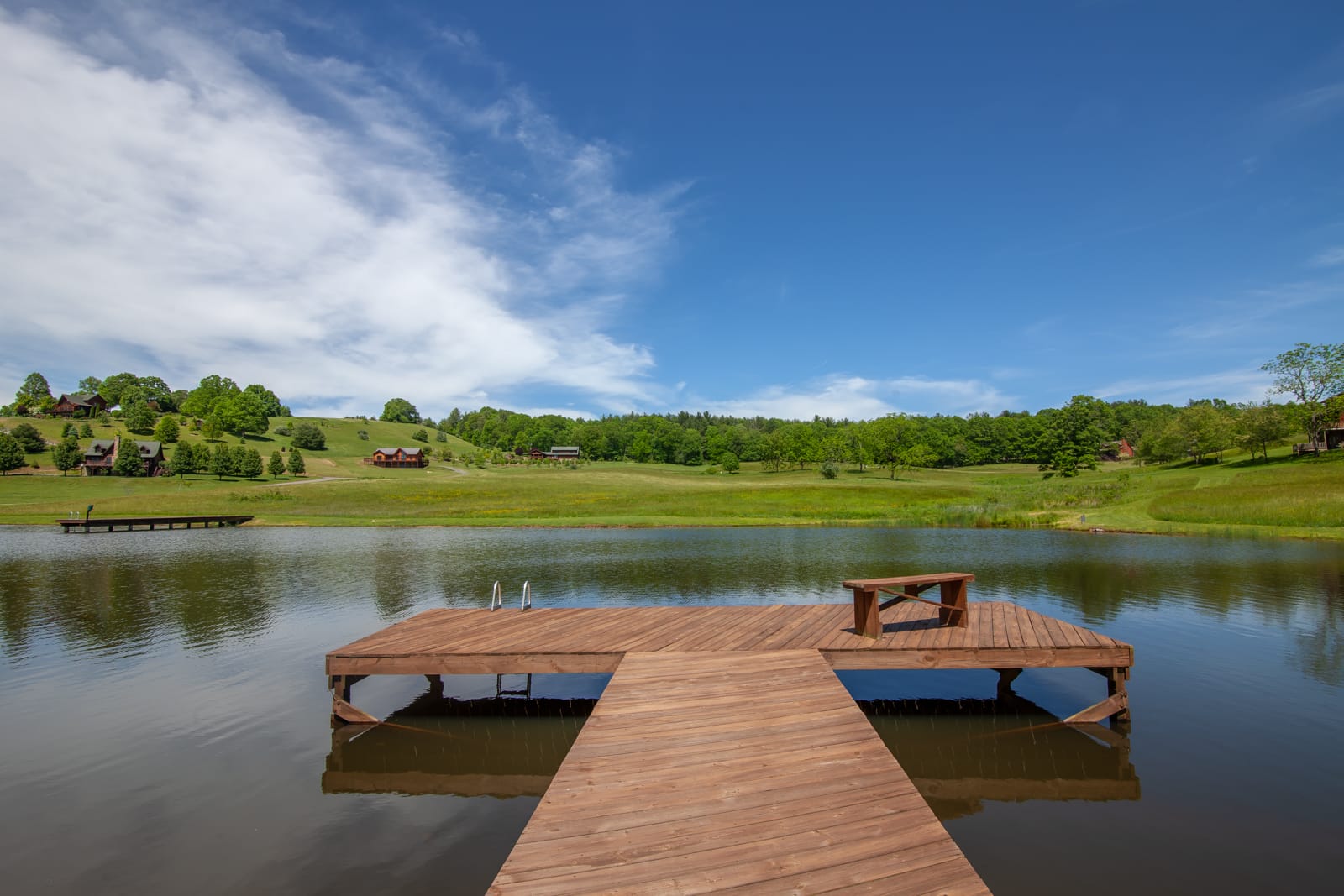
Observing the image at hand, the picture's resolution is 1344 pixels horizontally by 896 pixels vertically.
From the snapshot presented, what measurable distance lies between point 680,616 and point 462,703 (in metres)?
4.66

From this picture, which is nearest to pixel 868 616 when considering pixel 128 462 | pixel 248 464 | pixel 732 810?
pixel 732 810

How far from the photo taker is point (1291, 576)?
24.1 meters

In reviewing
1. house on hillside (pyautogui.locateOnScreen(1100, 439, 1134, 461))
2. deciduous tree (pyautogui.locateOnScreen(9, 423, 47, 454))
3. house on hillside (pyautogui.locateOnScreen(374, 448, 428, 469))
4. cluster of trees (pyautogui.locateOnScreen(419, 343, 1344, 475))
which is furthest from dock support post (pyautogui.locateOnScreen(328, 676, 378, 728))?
house on hillside (pyautogui.locateOnScreen(1100, 439, 1134, 461))

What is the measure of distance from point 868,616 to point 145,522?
64302 mm

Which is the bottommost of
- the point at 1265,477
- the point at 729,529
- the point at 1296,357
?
the point at 729,529

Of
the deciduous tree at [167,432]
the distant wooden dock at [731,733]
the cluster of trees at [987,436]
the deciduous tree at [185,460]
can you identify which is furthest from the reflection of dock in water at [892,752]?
the deciduous tree at [167,432]

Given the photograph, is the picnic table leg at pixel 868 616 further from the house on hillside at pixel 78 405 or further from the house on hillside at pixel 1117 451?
the house on hillside at pixel 78 405

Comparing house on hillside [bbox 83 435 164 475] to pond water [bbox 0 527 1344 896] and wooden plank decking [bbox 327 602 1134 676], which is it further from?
wooden plank decking [bbox 327 602 1134 676]

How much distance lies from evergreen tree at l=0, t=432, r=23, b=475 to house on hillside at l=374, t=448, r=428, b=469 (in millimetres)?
49834

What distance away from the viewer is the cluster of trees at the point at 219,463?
95.9 m

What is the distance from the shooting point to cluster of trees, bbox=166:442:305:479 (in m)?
95.9

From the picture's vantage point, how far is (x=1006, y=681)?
12.8 meters

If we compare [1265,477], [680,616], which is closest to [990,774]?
[680,616]

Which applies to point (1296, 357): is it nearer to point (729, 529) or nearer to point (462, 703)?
point (729, 529)
